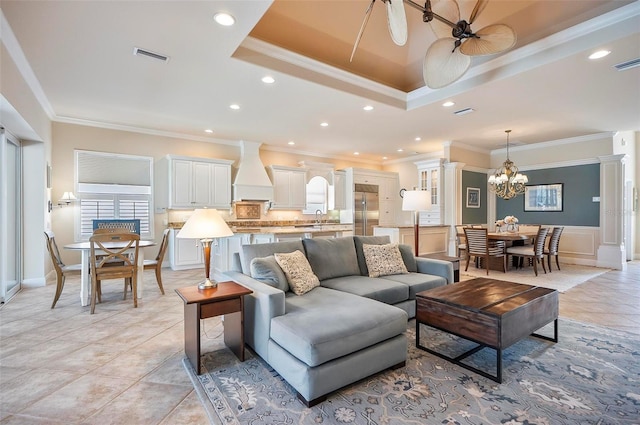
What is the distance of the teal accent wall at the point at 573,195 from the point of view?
6.71 metres

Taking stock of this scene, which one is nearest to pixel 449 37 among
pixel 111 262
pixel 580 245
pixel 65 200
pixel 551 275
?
pixel 111 262

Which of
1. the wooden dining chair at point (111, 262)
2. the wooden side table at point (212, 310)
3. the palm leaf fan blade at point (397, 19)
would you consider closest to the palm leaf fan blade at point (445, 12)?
the palm leaf fan blade at point (397, 19)

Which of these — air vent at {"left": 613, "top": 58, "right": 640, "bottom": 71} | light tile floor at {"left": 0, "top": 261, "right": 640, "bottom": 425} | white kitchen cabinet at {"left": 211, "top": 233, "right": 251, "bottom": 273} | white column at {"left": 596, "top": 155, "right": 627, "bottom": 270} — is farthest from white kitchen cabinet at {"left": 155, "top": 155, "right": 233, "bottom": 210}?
white column at {"left": 596, "top": 155, "right": 627, "bottom": 270}

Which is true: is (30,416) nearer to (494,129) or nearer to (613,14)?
(613,14)

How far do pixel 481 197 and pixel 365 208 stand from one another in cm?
315

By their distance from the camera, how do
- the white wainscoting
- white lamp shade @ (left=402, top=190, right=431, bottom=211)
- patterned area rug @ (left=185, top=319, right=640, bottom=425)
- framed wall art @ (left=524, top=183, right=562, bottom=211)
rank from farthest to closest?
1. framed wall art @ (left=524, top=183, right=562, bottom=211)
2. the white wainscoting
3. white lamp shade @ (left=402, top=190, right=431, bottom=211)
4. patterned area rug @ (left=185, top=319, right=640, bottom=425)

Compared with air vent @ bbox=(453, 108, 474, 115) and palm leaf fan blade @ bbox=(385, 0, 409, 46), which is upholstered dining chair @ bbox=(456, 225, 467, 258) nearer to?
air vent @ bbox=(453, 108, 474, 115)

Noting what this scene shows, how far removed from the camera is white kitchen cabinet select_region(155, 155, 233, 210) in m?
6.25

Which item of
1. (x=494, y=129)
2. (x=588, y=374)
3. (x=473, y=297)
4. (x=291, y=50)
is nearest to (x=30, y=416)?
(x=473, y=297)

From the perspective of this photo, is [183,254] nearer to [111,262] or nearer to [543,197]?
[111,262]

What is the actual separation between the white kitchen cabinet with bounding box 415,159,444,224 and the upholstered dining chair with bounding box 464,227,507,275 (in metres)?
1.90

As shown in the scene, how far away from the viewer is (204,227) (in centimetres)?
241

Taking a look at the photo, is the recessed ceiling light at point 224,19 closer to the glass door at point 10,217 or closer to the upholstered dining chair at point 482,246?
the glass door at point 10,217

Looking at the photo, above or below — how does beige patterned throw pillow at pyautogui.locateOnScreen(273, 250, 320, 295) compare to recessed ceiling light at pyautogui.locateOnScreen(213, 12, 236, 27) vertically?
below
